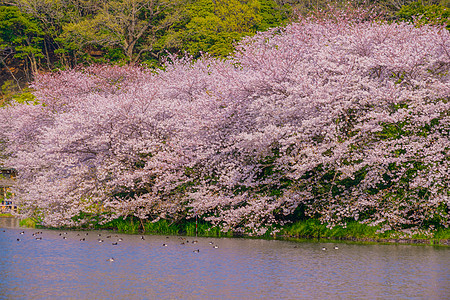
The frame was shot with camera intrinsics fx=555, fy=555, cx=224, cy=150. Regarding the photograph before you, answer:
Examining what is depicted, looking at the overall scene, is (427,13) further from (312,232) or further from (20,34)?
(20,34)

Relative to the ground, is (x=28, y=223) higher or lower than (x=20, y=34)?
lower

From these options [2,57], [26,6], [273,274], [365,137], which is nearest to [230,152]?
[365,137]

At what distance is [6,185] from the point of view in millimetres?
54062

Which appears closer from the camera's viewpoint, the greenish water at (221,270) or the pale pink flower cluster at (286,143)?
the greenish water at (221,270)

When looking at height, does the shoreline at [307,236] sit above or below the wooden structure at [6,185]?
below

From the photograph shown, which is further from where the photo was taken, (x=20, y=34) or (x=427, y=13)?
(x=20, y=34)

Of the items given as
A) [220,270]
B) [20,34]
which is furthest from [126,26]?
[220,270]

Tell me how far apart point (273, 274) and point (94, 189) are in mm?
17813

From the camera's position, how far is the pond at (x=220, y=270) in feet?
50.8

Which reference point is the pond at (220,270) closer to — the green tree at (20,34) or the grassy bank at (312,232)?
the grassy bank at (312,232)

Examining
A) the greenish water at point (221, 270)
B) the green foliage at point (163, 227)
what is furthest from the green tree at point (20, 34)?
the greenish water at point (221, 270)

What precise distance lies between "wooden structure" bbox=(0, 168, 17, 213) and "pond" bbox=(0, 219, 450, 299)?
28.8 metres

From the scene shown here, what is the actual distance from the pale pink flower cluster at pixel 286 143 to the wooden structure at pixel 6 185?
65.9 ft

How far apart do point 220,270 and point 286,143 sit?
848 cm
